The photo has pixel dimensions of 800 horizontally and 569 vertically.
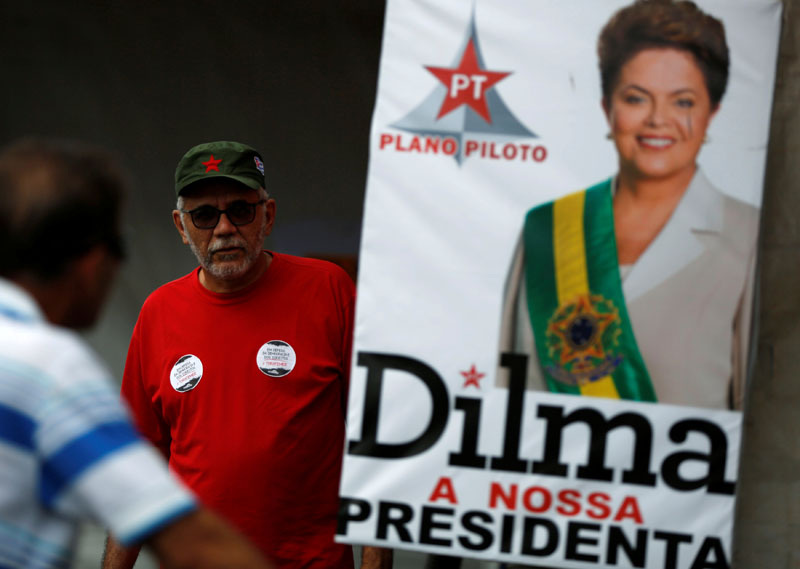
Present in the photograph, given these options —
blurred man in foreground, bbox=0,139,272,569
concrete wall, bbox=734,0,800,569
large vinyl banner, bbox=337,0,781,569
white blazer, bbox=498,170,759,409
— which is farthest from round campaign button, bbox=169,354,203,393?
concrete wall, bbox=734,0,800,569

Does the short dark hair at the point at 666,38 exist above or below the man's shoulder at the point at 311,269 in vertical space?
above

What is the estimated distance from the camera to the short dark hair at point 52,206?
47.1 inches

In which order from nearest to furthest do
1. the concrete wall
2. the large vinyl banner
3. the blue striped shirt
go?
the blue striped shirt
the large vinyl banner
the concrete wall

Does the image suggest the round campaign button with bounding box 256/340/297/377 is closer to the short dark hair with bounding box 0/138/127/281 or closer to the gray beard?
the gray beard

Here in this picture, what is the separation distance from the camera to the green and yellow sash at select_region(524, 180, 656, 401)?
2.08 meters

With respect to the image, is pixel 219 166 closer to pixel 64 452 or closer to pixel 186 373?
pixel 186 373

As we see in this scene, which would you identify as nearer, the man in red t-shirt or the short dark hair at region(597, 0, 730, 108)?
the short dark hair at region(597, 0, 730, 108)

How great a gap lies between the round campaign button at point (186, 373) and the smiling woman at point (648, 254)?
0.87 m

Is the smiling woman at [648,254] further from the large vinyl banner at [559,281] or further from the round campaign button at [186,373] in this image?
the round campaign button at [186,373]

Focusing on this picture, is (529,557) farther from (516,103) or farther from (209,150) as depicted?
(209,150)

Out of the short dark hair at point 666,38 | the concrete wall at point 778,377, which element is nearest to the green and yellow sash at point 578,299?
the short dark hair at point 666,38

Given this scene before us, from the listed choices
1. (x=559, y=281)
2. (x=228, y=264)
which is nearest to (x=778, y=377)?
(x=559, y=281)

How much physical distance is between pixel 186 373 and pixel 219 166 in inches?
22.6

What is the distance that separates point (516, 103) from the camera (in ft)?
6.88
